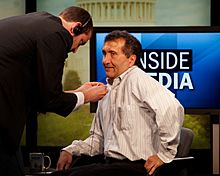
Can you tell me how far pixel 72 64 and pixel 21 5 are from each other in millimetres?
848

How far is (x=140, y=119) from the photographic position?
347 centimetres

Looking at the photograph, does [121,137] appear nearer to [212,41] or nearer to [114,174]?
[114,174]

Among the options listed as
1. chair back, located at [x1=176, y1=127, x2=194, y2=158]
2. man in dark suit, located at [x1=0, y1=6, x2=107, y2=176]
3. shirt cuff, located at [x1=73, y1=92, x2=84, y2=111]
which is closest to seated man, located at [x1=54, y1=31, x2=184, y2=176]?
chair back, located at [x1=176, y1=127, x2=194, y2=158]

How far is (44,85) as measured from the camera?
2.71 meters

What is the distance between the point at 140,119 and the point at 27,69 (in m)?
0.97

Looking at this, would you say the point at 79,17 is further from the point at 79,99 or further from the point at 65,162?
the point at 65,162

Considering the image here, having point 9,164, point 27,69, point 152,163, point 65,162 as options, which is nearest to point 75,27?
point 27,69

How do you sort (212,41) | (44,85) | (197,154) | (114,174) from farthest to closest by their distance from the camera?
1. (197,154)
2. (212,41)
3. (114,174)
4. (44,85)

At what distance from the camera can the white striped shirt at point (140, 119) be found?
3365 mm

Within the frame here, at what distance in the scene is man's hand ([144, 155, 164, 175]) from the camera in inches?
131

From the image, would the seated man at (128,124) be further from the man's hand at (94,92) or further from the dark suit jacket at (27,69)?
the dark suit jacket at (27,69)

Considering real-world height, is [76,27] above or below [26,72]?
above

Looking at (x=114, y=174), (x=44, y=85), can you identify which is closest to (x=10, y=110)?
(x=44, y=85)

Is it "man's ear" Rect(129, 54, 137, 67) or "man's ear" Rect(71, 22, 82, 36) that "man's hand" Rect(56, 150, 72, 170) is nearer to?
"man's ear" Rect(129, 54, 137, 67)
